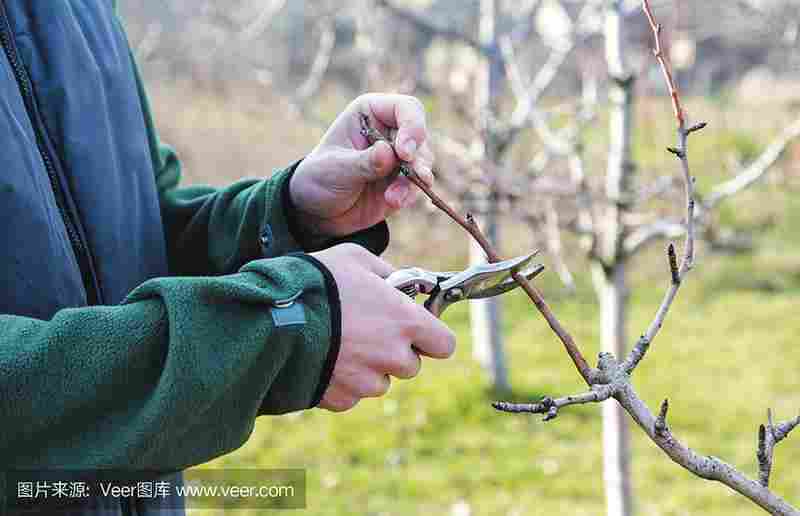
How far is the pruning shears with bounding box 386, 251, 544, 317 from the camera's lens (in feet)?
4.58

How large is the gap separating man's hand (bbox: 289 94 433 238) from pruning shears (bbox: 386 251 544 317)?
179 millimetres

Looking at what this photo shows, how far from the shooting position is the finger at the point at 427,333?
1277mm

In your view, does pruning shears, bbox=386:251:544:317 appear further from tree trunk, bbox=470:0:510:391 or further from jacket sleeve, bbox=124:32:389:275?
tree trunk, bbox=470:0:510:391

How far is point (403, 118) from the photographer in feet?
5.08

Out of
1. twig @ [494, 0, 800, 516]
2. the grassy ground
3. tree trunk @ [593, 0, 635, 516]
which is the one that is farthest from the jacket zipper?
the grassy ground

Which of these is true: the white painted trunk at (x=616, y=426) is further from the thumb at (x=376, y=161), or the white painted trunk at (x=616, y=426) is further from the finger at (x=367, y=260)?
the finger at (x=367, y=260)

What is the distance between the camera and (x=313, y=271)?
1268 mm

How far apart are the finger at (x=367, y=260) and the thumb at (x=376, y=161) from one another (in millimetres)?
242

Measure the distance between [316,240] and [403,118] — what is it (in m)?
0.34

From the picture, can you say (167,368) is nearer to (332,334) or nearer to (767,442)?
(332,334)

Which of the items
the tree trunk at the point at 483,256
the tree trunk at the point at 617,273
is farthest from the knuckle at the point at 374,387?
the tree trunk at the point at 483,256

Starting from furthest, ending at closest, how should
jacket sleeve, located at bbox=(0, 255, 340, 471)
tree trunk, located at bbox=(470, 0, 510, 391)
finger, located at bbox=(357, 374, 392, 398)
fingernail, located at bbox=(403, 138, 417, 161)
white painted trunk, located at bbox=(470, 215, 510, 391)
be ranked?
white painted trunk, located at bbox=(470, 215, 510, 391), tree trunk, located at bbox=(470, 0, 510, 391), fingernail, located at bbox=(403, 138, 417, 161), finger, located at bbox=(357, 374, 392, 398), jacket sleeve, located at bbox=(0, 255, 340, 471)

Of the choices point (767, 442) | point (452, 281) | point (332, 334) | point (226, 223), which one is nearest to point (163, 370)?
point (332, 334)

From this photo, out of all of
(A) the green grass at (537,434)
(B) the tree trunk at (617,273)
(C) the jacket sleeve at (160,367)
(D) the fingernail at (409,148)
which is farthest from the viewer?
(A) the green grass at (537,434)
